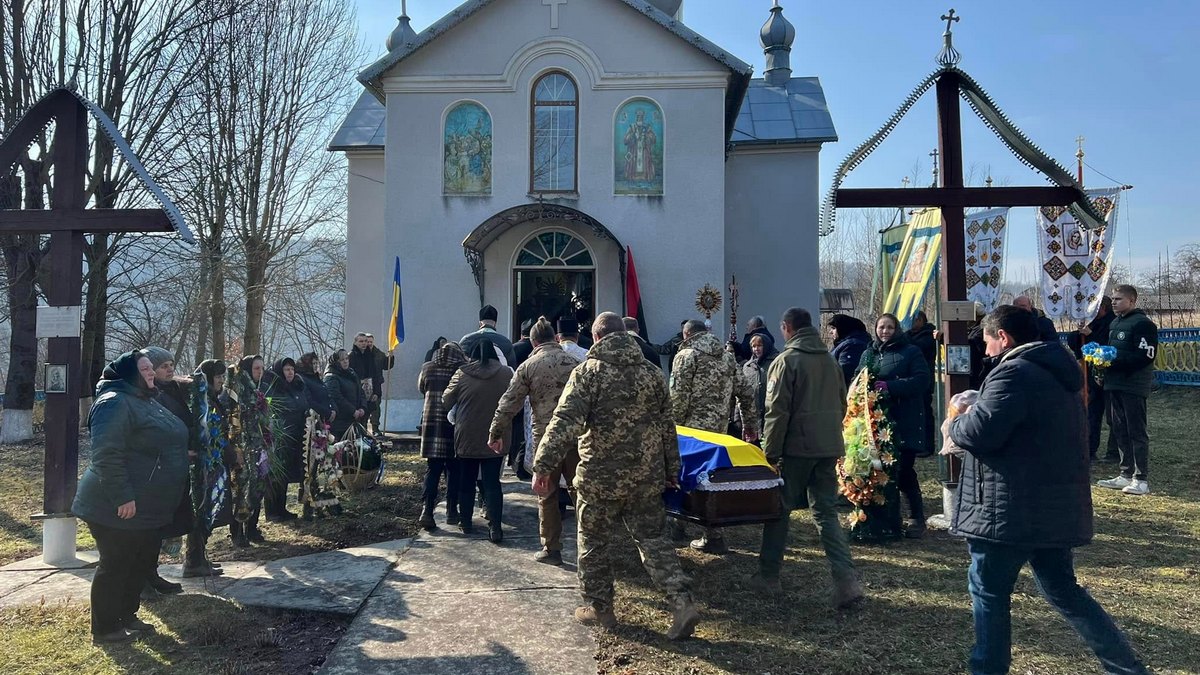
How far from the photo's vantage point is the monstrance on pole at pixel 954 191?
23.4ft

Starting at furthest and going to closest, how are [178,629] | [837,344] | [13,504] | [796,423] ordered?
[13,504] → [837,344] → [796,423] → [178,629]

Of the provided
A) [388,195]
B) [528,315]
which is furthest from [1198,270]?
[388,195]

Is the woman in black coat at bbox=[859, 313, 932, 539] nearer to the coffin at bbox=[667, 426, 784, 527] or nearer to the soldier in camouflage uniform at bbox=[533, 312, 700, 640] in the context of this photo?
the coffin at bbox=[667, 426, 784, 527]

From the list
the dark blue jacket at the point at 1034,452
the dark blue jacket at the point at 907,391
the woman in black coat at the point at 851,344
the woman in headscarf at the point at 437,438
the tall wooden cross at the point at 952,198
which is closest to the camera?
the dark blue jacket at the point at 1034,452

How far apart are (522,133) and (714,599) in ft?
34.1

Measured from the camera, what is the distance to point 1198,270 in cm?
3325

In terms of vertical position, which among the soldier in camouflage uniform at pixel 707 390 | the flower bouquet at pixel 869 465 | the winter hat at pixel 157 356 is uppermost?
the winter hat at pixel 157 356

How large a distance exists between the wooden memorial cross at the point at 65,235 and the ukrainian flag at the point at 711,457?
15.2ft

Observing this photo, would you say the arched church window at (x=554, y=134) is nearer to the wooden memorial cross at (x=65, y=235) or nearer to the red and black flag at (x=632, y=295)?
the red and black flag at (x=632, y=295)

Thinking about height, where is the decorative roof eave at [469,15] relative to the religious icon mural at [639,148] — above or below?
above

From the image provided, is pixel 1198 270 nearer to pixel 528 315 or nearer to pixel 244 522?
pixel 528 315

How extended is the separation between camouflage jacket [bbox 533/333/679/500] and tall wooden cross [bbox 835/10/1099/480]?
11.2ft

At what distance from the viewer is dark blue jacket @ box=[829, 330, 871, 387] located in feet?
25.2

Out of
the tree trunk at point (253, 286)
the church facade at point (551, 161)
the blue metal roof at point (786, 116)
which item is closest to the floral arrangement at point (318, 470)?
the church facade at point (551, 161)
